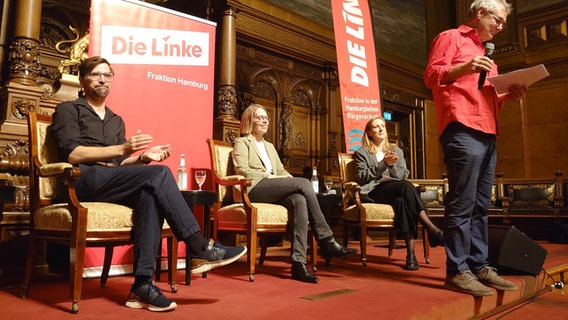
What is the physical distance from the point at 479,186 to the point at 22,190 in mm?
2669

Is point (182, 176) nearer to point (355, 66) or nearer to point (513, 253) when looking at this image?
point (513, 253)

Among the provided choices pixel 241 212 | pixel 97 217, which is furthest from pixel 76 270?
pixel 241 212

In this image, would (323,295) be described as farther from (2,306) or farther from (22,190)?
(22,190)

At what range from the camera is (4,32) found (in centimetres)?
328

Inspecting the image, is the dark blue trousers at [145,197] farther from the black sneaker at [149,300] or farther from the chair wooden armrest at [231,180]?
the chair wooden armrest at [231,180]

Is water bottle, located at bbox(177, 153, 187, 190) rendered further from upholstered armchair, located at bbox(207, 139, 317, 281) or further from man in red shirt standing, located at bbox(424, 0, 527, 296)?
man in red shirt standing, located at bbox(424, 0, 527, 296)

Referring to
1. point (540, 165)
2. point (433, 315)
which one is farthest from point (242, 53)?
point (540, 165)

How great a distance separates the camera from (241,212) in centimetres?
274

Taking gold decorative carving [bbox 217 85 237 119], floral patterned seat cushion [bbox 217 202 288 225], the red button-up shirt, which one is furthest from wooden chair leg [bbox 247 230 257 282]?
gold decorative carving [bbox 217 85 237 119]

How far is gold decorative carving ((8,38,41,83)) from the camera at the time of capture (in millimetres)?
2922

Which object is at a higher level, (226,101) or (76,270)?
(226,101)

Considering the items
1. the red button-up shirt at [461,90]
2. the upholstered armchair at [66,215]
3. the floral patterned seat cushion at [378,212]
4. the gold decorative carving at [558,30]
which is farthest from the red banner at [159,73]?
the gold decorative carving at [558,30]

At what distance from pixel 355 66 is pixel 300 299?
10.3ft

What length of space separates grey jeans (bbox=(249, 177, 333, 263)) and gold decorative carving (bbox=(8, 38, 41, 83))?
1814 millimetres
